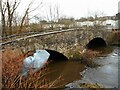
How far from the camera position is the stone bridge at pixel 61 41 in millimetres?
14193

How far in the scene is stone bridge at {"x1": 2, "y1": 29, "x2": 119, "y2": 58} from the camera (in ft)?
46.6

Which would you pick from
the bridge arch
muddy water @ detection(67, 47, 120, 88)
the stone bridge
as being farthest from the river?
the bridge arch

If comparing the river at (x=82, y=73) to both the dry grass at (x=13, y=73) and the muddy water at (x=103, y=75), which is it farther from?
the dry grass at (x=13, y=73)

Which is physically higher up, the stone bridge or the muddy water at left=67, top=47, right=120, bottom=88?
the stone bridge

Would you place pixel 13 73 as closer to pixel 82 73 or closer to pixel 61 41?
pixel 82 73

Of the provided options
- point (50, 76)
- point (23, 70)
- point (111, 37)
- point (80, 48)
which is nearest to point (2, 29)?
point (80, 48)

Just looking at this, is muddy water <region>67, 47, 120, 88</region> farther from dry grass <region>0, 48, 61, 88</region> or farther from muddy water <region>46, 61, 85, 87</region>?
dry grass <region>0, 48, 61, 88</region>

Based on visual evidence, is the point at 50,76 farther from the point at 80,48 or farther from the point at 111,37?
the point at 111,37

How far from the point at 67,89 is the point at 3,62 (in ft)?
11.6

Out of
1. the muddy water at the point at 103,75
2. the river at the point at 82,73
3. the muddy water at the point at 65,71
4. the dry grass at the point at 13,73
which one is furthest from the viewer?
the muddy water at the point at 65,71

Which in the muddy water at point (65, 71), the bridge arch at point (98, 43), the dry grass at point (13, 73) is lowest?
the muddy water at point (65, 71)

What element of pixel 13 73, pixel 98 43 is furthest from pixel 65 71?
pixel 98 43

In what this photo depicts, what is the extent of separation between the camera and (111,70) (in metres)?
16.6

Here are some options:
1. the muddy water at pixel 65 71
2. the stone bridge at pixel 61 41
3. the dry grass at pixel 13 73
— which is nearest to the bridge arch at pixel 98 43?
the stone bridge at pixel 61 41
